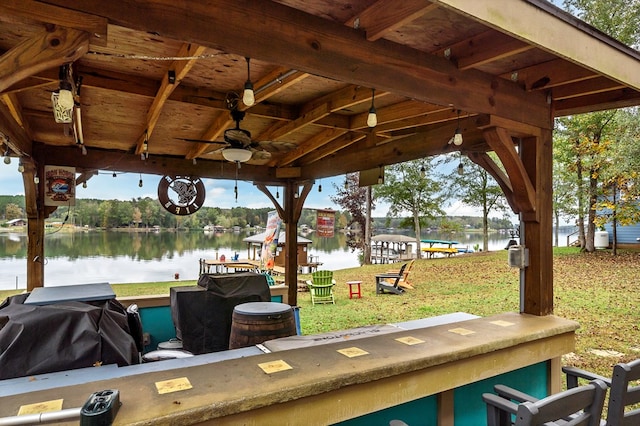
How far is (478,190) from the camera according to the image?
57.7 feet

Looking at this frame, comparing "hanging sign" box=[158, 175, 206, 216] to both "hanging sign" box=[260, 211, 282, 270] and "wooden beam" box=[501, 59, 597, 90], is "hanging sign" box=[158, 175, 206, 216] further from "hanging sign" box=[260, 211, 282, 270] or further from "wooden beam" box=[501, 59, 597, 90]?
"hanging sign" box=[260, 211, 282, 270]

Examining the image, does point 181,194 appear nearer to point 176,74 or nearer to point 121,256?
point 176,74

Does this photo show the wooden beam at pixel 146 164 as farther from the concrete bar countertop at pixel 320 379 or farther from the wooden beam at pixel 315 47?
the concrete bar countertop at pixel 320 379

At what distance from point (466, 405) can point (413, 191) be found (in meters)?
16.6

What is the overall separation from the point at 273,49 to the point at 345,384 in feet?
5.41

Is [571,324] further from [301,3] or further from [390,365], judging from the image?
[301,3]

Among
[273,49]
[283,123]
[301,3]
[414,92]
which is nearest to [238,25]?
[273,49]

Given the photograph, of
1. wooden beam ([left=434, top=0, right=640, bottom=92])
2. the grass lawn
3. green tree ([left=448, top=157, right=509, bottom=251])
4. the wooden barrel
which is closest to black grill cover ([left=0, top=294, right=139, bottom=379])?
the wooden barrel

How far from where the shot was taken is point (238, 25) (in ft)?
5.91

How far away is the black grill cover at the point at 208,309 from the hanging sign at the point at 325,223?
711cm

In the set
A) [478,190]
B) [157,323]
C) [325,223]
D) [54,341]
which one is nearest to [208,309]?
[157,323]

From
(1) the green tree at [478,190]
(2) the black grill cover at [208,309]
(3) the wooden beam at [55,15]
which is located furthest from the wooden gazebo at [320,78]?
(1) the green tree at [478,190]

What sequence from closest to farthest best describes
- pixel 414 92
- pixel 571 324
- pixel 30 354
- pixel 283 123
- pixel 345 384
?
pixel 345 384 < pixel 30 354 < pixel 414 92 < pixel 571 324 < pixel 283 123

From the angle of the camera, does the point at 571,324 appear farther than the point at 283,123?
No
